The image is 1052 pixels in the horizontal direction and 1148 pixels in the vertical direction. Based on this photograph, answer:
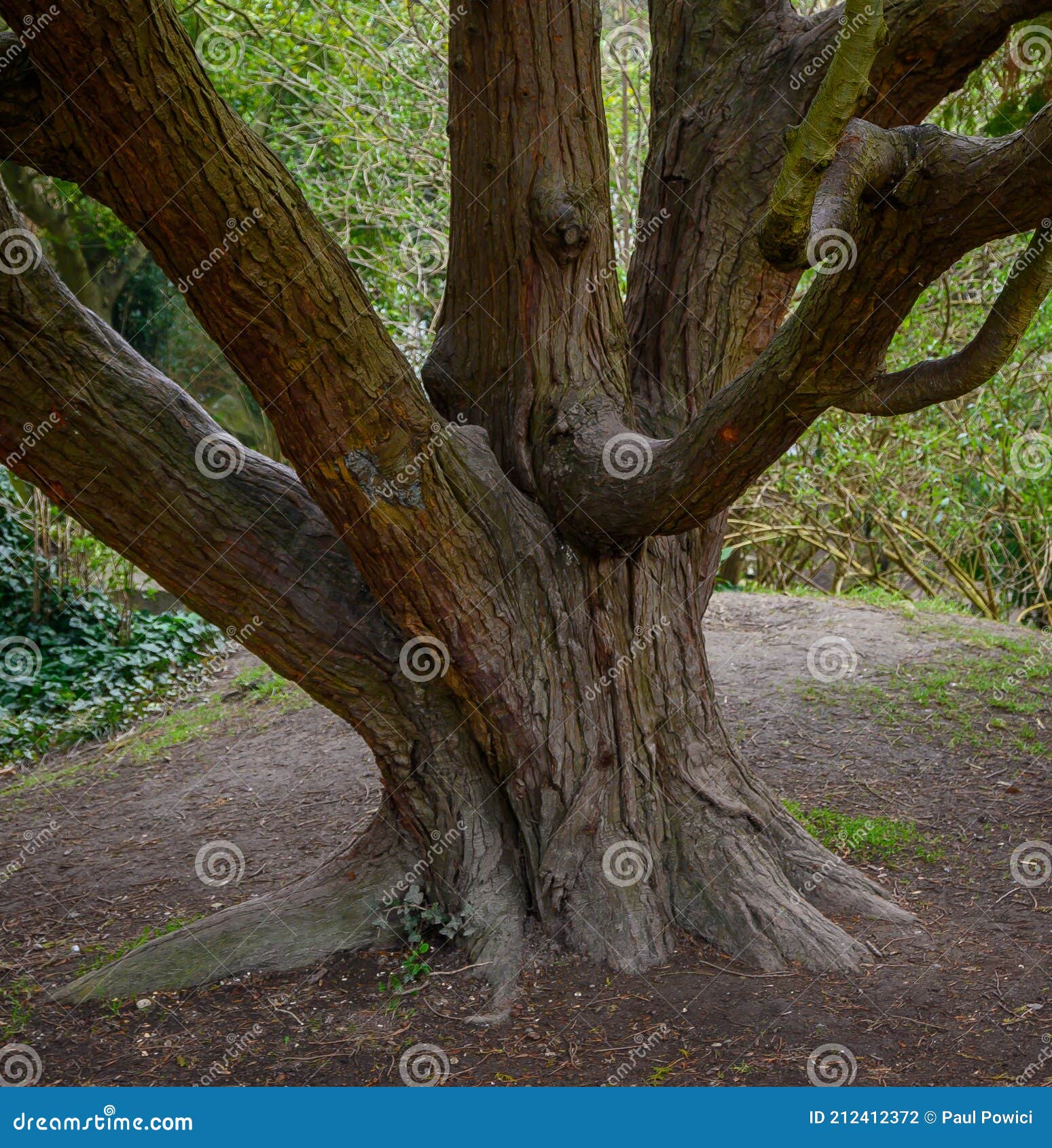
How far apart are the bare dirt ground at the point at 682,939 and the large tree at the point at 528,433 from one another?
0.65 feet

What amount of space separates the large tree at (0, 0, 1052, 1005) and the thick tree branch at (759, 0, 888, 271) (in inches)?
15.2

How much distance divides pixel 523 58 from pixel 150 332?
8.86 m

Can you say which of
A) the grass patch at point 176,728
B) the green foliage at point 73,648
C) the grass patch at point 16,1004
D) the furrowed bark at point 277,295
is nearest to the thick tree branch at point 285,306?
the furrowed bark at point 277,295

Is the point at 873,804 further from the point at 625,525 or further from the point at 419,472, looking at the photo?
the point at 419,472

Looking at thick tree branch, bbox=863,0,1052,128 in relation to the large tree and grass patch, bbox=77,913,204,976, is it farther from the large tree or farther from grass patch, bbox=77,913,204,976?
grass patch, bbox=77,913,204,976

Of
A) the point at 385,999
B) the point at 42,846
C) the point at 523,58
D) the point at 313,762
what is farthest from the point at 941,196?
the point at 42,846

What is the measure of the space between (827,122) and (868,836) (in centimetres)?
327

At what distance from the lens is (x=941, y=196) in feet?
8.86

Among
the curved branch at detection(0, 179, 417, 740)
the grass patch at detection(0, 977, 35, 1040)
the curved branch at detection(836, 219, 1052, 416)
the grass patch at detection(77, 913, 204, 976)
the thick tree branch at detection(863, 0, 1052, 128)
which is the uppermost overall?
the thick tree branch at detection(863, 0, 1052, 128)

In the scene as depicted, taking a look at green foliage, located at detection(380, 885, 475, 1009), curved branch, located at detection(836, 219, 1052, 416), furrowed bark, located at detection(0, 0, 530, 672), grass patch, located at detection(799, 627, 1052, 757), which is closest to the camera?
furrowed bark, located at detection(0, 0, 530, 672)

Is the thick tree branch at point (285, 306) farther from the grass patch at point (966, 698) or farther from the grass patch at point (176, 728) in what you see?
the grass patch at point (176, 728)

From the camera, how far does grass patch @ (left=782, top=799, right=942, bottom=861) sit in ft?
14.7

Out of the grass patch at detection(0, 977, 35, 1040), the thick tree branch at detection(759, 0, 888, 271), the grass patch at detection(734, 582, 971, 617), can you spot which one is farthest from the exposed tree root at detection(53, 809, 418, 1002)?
the grass patch at detection(734, 582, 971, 617)

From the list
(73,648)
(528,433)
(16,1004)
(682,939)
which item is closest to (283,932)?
(16,1004)
